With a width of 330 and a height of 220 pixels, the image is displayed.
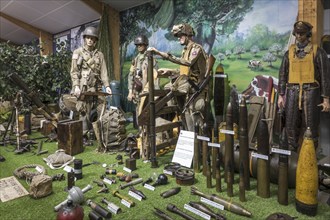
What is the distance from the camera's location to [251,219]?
1.97 meters

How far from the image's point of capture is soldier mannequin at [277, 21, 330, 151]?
285cm

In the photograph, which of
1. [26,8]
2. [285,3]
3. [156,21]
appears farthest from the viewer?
[26,8]

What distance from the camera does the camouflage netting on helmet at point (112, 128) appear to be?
13.3 ft

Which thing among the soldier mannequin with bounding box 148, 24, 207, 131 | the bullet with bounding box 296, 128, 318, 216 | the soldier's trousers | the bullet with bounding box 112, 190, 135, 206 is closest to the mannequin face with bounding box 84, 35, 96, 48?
the soldier mannequin with bounding box 148, 24, 207, 131

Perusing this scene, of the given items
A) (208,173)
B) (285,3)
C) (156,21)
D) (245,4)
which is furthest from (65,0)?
(208,173)

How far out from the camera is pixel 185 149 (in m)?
3.14

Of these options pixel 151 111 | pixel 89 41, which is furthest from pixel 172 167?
pixel 89 41

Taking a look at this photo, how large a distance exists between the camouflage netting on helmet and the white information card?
1370 millimetres

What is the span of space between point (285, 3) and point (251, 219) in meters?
3.90

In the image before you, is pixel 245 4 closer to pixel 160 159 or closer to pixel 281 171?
pixel 160 159

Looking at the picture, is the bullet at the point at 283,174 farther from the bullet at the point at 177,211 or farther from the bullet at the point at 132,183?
the bullet at the point at 132,183

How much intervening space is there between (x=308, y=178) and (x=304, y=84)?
56.3 inches

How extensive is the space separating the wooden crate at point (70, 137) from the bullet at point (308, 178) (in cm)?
319

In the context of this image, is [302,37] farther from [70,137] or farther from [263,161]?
[70,137]
